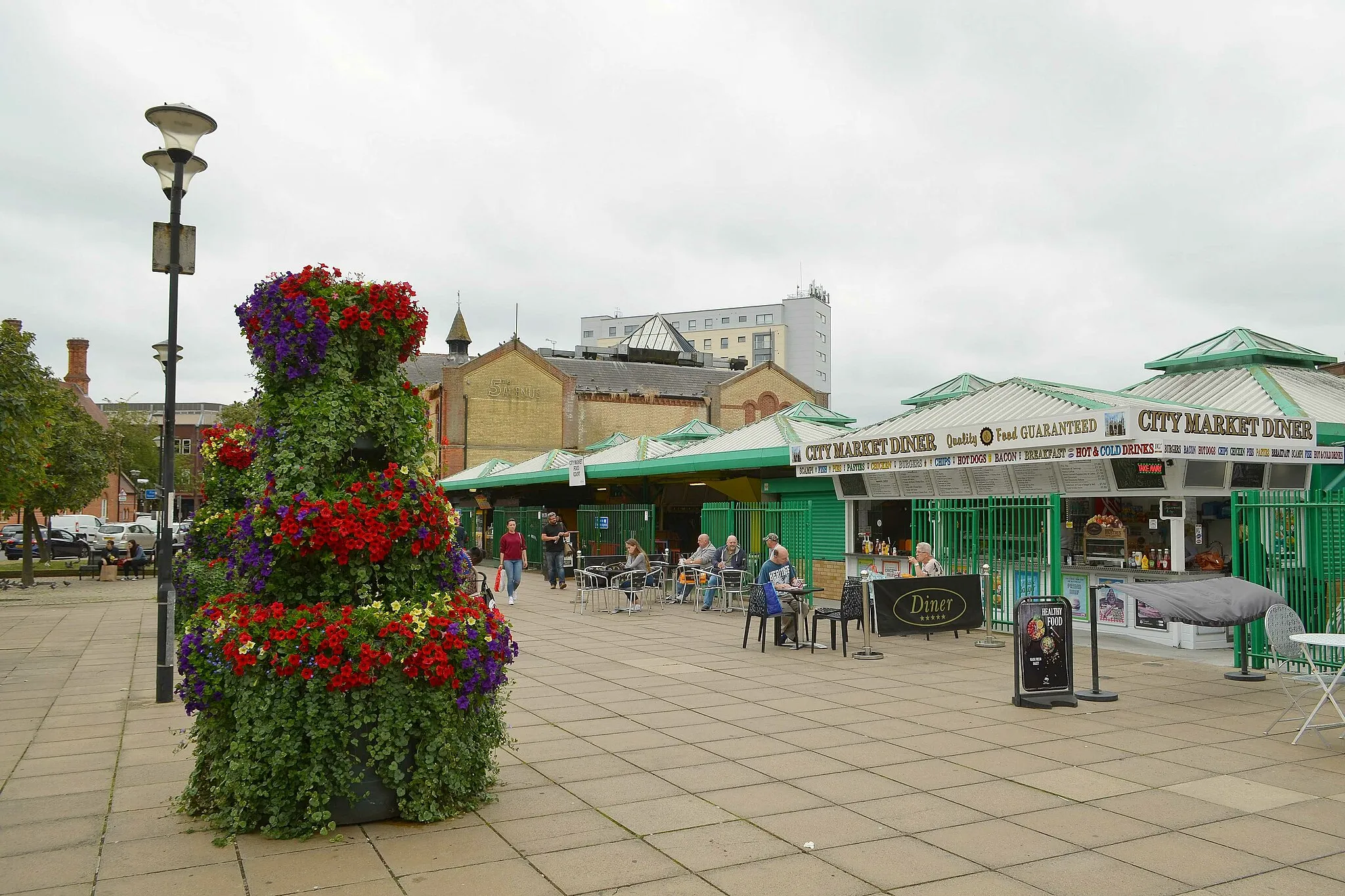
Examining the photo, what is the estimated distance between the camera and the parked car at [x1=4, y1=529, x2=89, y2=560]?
3981 cm

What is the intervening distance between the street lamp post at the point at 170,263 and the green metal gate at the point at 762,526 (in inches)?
461

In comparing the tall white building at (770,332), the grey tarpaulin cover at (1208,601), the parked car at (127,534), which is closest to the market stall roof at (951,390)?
the grey tarpaulin cover at (1208,601)

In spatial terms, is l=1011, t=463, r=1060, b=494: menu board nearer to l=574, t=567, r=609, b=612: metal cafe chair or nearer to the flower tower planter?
l=574, t=567, r=609, b=612: metal cafe chair

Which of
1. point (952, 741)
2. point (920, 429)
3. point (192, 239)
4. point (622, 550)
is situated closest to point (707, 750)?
point (952, 741)

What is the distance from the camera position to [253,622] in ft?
18.5

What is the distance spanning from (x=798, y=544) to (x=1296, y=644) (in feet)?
37.4

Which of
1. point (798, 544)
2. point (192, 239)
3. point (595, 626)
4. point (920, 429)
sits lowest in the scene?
point (595, 626)

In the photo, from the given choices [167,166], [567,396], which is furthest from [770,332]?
[167,166]

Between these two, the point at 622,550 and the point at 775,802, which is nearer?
the point at 775,802

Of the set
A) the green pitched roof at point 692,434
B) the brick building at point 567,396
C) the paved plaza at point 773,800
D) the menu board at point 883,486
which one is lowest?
the paved plaza at point 773,800

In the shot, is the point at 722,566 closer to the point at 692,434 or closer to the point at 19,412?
the point at 19,412

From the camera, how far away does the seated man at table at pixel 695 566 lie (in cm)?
1948

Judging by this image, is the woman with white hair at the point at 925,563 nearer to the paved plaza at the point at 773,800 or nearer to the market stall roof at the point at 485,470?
the paved plaza at the point at 773,800

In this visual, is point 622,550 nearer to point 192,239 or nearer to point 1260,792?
point 192,239
